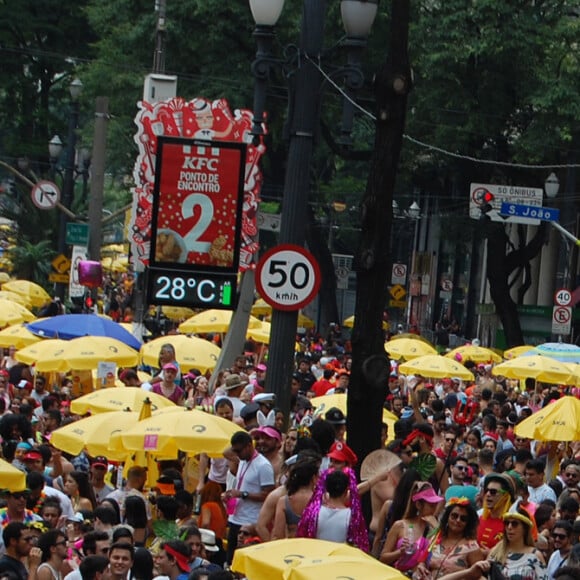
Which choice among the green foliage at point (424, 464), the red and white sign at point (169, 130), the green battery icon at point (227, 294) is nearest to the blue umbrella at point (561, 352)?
the red and white sign at point (169, 130)

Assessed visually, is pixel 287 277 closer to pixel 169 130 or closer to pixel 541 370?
pixel 169 130

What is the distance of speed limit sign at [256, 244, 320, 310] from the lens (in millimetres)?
15656

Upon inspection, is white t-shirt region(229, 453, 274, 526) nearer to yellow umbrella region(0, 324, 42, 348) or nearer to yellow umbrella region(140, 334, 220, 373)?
yellow umbrella region(140, 334, 220, 373)

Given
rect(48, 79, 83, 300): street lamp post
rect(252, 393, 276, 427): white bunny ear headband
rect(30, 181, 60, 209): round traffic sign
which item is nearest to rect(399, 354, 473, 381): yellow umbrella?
rect(252, 393, 276, 427): white bunny ear headband

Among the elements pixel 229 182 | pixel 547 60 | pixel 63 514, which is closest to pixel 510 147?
pixel 547 60

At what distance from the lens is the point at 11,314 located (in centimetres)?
2997

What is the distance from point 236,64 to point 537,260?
15397 millimetres

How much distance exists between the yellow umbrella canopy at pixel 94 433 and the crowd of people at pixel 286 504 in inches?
5.3

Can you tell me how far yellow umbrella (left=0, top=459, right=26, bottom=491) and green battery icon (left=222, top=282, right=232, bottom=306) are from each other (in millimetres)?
4122

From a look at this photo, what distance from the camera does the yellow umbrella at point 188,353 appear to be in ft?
83.1

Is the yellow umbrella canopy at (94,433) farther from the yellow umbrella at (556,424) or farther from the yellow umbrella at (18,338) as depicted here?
the yellow umbrella at (18,338)

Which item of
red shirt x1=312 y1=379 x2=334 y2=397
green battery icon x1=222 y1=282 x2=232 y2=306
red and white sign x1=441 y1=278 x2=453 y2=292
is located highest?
green battery icon x1=222 y1=282 x2=232 y2=306

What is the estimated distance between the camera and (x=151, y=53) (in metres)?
46.9

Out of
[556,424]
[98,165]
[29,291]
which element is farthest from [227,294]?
[29,291]
